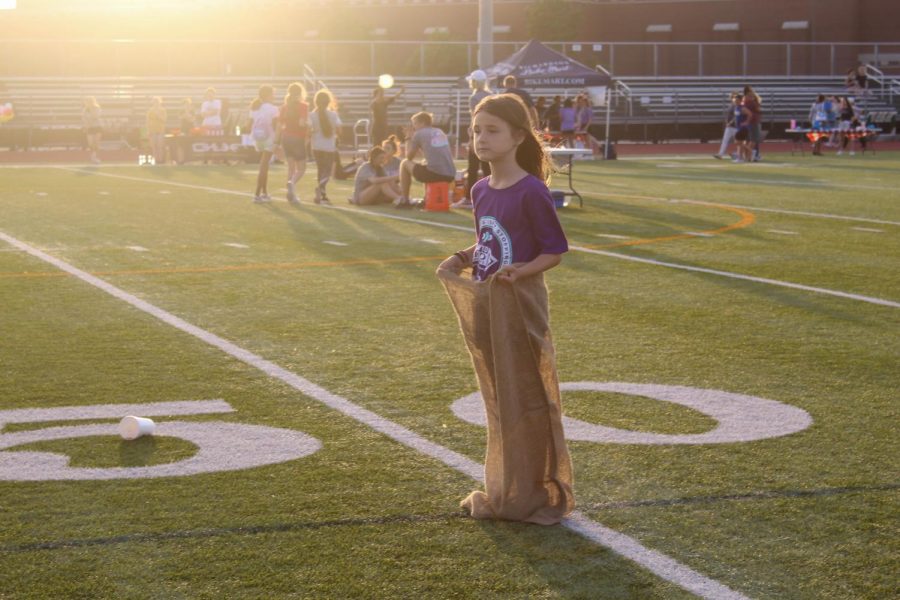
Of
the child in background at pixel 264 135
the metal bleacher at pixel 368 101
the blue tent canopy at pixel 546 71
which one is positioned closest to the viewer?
the child in background at pixel 264 135

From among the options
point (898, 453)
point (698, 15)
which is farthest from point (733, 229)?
point (698, 15)

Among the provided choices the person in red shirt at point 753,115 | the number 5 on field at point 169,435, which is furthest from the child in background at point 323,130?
the person in red shirt at point 753,115

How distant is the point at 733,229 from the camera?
52.3ft

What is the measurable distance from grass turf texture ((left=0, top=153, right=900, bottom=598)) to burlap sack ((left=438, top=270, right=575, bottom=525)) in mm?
108

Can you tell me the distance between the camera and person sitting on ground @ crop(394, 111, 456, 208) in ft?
62.3

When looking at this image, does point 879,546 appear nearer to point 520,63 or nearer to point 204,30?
point 520,63

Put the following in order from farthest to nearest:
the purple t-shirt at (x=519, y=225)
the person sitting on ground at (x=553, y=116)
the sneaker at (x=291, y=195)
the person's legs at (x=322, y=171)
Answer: the person sitting on ground at (x=553, y=116) → the sneaker at (x=291, y=195) → the person's legs at (x=322, y=171) → the purple t-shirt at (x=519, y=225)

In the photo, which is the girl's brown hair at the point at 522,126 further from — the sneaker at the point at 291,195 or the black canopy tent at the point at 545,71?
the black canopy tent at the point at 545,71

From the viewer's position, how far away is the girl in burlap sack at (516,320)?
4.79 meters

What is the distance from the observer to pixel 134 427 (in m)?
6.03

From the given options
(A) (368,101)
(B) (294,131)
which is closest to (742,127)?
(B) (294,131)

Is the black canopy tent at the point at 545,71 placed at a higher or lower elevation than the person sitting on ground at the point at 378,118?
higher

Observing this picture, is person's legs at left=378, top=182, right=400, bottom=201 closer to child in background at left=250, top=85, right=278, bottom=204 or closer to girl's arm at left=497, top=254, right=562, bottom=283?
child in background at left=250, top=85, right=278, bottom=204

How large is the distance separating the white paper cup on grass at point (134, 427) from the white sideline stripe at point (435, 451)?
99 cm
